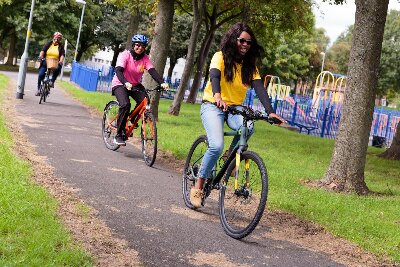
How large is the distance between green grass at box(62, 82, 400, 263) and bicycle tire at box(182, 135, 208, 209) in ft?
3.93

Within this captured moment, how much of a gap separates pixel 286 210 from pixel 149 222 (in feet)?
7.06

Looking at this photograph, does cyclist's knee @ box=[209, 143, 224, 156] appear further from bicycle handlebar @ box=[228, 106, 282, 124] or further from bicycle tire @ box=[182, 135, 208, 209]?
bicycle tire @ box=[182, 135, 208, 209]

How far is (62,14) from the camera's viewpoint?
50.3 m

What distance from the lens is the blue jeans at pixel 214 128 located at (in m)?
6.07

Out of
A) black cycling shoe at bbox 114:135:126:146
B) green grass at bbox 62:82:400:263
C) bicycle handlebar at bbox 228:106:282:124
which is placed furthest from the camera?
black cycling shoe at bbox 114:135:126:146

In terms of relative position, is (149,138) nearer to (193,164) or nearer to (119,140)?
(119,140)

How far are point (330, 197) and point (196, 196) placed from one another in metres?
2.62

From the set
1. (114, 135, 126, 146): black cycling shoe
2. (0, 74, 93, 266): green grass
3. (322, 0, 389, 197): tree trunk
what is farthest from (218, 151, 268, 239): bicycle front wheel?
(114, 135, 126, 146): black cycling shoe

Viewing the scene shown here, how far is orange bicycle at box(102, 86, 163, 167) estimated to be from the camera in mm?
9281

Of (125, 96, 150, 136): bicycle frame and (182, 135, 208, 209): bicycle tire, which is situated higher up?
(125, 96, 150, 136): bicycle frame

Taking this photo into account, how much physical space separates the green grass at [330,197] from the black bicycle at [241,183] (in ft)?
4.17

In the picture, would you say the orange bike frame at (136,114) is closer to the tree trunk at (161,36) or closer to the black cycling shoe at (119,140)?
the black cycling shoe at (119,140)

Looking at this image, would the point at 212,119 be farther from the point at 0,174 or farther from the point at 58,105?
the point at 58,105

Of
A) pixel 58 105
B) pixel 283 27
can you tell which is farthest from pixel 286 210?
pixel 283 27
